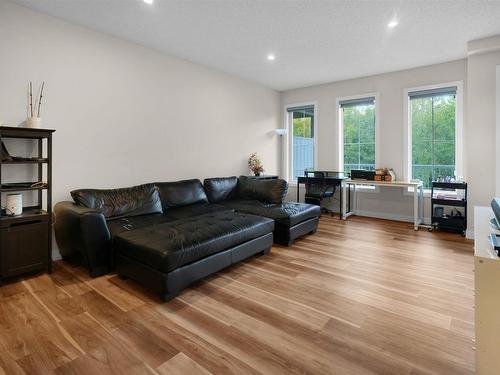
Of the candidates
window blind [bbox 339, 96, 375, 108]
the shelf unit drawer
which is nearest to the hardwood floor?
the shelf unit drawer

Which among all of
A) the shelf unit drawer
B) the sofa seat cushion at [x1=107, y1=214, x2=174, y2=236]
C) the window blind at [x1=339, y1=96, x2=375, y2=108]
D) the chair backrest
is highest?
the window blind at [x1=339, y1=96, x2=375, y2=108]

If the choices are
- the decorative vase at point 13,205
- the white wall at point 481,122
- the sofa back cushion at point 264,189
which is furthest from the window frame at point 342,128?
the decorative vase at point 13,205

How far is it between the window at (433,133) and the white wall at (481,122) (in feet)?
2.23

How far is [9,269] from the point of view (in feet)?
8.52

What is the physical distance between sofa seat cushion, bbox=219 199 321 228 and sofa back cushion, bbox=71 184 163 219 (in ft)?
3.78

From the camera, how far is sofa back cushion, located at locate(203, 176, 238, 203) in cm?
460

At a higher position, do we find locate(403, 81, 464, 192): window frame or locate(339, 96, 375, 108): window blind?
locate(339, 96, 375, 108): window blind

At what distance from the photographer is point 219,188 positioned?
469 cm

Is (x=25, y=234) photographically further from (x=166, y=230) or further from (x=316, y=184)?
(x=316, y=184)

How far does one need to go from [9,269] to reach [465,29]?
5558 mm

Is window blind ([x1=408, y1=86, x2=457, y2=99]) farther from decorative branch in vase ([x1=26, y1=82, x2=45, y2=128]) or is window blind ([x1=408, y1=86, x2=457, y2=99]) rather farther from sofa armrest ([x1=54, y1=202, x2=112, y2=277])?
decorative branch in vase ([x1=26, y1=82, x2=45, y2=128])

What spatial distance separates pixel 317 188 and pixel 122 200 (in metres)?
3.70

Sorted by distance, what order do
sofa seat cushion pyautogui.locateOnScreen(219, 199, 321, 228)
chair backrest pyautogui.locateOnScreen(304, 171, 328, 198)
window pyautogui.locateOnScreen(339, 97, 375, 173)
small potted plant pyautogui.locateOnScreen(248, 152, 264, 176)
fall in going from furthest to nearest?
small potted plant pyautogui.locateOnScreen(248, 152, 264, 176), chair backrest pyautogui.locateOnScreen(304, 171, 328, 198), window pyautogui.locateOnScreen(339, 97, 375, 173), sofa seat cushion pyautogui.locateOnScreen(219, 199, 321, 228)

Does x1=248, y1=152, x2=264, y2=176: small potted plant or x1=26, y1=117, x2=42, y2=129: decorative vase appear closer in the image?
x1=26, y1=117, x2=42, y2=129: decorative vase
